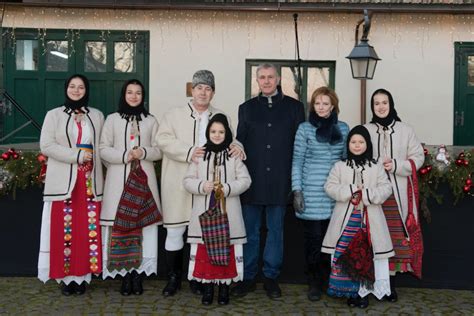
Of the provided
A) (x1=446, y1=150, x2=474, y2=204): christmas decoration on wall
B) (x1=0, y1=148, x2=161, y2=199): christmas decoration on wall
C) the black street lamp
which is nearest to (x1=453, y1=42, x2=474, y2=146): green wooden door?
the black street lamp

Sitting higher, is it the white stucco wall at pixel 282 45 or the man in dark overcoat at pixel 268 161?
the white stucco wall at pixel 282 45

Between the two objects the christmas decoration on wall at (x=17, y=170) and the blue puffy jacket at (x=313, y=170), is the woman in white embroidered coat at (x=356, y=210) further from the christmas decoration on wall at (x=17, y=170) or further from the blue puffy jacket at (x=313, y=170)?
the christmas decoration on wall at (x=17, y=170)

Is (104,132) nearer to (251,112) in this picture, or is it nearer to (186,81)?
(251,112)

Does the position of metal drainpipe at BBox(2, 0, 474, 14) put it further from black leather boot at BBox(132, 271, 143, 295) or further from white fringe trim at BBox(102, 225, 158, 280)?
black leather boot at BBox(132, 271, 143, 295)

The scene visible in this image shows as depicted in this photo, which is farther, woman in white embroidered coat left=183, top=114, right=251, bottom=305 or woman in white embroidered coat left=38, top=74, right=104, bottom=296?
woman in white embroidered coat left=38, top=74, right=104, bottom=296

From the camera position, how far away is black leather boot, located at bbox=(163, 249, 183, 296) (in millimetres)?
5352

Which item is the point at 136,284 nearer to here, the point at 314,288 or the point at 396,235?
the point at 314,288

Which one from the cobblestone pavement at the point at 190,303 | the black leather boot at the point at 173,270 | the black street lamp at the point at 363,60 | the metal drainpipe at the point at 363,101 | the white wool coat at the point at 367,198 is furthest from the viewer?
the metal drainpipe at the point at 363,101

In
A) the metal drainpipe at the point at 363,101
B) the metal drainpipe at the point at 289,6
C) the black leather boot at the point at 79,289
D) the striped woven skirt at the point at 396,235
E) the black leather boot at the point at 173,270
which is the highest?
the metal drainpipe at the point at 289,6

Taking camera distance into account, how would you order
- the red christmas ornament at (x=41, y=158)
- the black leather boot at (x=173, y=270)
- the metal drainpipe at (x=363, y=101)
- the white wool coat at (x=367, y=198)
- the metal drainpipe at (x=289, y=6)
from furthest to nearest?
1. the metal drainpipe at (x=363, y=101)
2. the metal drainpipe at (x=289, y=6)
3. the red christmas ornament at (x=41, y=158)
4. the black leather boot at (x=173, y=270)
5. the white wool coat at (x=367, y=198)

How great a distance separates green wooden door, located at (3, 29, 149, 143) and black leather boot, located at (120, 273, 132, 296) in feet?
16.0

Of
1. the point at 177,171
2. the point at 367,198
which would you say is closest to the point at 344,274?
the point at 367,198

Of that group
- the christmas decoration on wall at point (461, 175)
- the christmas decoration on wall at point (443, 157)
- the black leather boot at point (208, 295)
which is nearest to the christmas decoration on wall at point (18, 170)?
the black leather boot at point (208, 295)

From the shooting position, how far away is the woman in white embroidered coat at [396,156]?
16.9 feet
